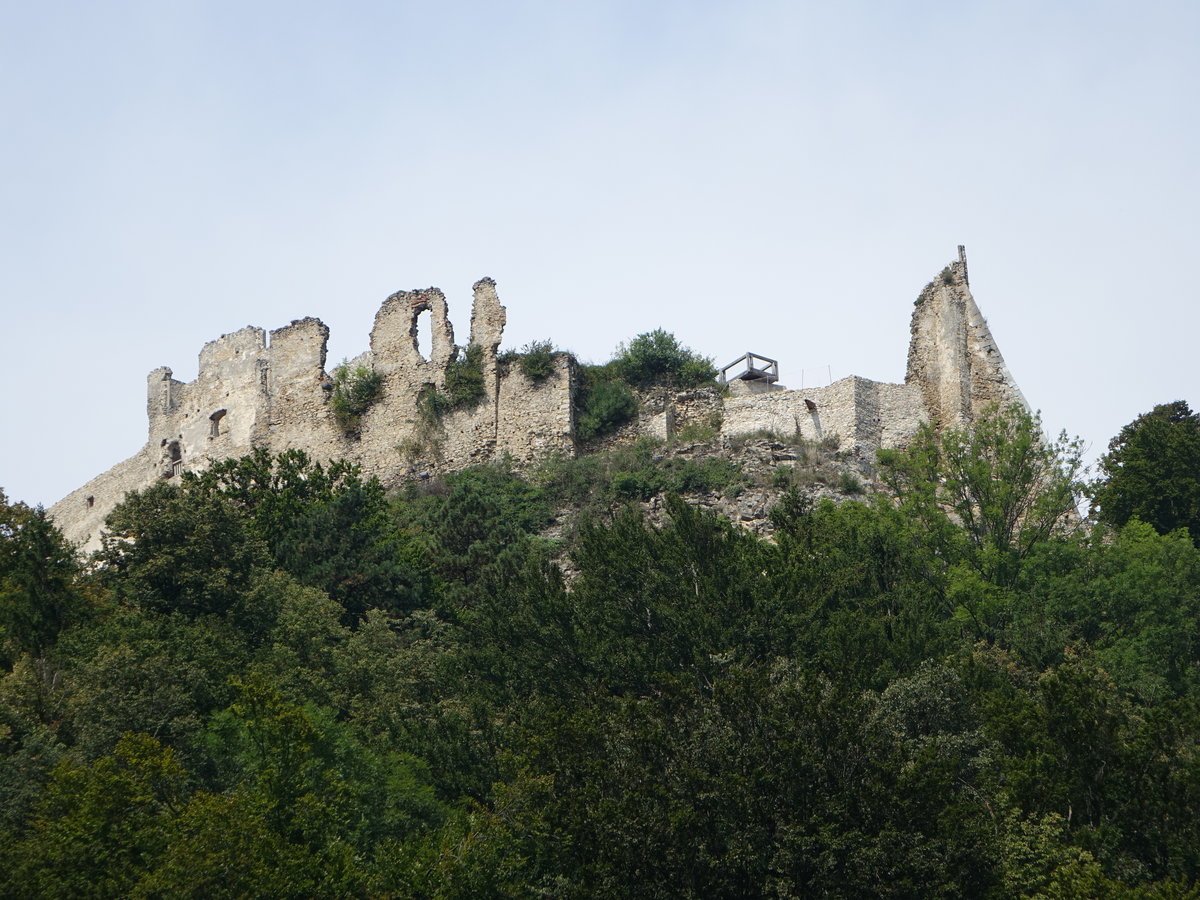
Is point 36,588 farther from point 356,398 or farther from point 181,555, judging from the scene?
point 356,398

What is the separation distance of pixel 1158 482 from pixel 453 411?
14262 mm

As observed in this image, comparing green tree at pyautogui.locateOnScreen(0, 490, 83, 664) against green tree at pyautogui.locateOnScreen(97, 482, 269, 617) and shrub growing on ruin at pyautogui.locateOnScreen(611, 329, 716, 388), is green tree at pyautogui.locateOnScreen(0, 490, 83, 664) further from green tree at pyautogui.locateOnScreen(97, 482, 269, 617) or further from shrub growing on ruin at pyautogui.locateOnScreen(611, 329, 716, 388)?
shrub growing on ruin at pyautogui.locateOnScreen(611, 329, 716, 388)

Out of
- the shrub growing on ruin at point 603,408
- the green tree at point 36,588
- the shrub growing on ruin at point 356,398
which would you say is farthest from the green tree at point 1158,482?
the green tree at point 36,588

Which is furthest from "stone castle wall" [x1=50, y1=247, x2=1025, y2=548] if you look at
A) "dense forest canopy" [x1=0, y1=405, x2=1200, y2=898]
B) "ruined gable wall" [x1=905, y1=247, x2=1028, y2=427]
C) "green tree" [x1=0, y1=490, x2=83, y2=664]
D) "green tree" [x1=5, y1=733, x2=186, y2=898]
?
"green tree" [x1=5, y1=733, x2=186, y2=898]

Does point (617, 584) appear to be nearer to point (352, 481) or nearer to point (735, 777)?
point (735, 777)

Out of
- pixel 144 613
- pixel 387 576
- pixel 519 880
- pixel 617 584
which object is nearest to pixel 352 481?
pixel 387 576

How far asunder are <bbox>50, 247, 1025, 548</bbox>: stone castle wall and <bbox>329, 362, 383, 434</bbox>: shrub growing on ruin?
0.20m

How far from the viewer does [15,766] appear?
2223 cm

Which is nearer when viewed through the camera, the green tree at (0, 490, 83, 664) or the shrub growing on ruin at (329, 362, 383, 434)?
the green tree at (0, 490, 83, 664)

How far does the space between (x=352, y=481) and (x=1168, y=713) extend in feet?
55.4

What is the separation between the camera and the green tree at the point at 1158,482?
34.3 m

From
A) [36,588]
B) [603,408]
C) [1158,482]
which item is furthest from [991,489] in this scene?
[36,588]

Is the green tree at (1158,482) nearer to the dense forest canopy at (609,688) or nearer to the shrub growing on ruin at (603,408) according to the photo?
the dense forest canopy at (609,688)

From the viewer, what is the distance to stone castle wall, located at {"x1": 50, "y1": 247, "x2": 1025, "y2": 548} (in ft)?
116
